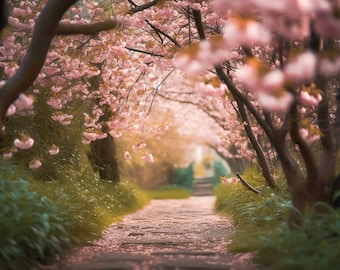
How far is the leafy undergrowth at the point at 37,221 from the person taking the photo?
469 centimetres

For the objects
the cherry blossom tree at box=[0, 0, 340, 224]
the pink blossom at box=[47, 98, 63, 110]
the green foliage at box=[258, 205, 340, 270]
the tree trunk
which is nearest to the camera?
the cherry blossom tree at box=[0, 0, 340, 224]

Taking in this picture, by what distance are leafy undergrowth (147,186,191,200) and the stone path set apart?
13888mm

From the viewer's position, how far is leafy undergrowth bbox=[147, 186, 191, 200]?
2301cm

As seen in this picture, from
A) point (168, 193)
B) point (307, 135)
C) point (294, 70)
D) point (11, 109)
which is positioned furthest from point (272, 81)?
point (168, 193)

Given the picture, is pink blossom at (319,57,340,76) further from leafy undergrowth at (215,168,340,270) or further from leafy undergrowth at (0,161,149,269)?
leafy undergrowth at (0,161,149,269)

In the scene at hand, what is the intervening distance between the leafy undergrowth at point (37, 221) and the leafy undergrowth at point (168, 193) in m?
14.9

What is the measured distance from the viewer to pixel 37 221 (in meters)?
5.07

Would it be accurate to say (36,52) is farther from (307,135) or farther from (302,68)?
(302,68)

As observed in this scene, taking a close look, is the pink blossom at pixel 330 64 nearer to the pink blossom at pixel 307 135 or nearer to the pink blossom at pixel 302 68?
the pink blossom at pixel 302 68

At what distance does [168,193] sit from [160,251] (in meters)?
18.8

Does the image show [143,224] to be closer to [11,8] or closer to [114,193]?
[114,193]

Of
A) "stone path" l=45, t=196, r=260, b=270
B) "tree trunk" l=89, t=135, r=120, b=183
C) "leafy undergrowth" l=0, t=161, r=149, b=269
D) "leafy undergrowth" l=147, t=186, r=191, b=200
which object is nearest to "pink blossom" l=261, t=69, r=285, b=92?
"stone path" l=45, t=196, r=260, b=270

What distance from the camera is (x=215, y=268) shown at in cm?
493

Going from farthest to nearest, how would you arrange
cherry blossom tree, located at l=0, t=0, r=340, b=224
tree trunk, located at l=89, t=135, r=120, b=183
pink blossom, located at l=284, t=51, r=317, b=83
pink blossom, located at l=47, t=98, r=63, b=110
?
tree trunk, located at l=89, t=135, r=120, b=183
pink blossom, located at l=47, t=98, r=63, b=110
cherry blossom tree, located at l=0, t=0, r=340, b=224
pink blossom, located at l=284, t=51, r=317, b=83
